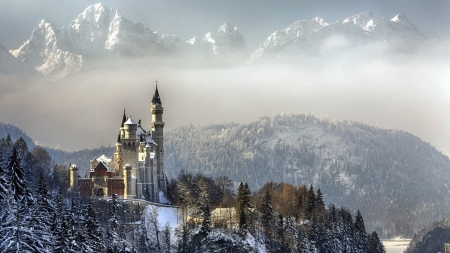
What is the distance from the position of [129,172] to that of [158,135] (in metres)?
17.7

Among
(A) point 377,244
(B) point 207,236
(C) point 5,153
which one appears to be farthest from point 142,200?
(A) point 377,244

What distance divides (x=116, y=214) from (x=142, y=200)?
10.0m

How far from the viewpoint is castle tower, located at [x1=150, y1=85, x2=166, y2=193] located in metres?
161

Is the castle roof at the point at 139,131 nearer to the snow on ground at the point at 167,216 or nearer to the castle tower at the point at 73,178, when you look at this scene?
the castle tower at the point at 73,178

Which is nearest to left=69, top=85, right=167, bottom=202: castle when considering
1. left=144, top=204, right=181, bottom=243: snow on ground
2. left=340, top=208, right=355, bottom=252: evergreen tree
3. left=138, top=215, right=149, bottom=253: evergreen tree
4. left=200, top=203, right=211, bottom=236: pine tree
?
left=144, top=204, right=181, bottom=243: snow on ground

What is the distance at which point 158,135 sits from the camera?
16600cm

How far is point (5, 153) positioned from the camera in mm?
146875

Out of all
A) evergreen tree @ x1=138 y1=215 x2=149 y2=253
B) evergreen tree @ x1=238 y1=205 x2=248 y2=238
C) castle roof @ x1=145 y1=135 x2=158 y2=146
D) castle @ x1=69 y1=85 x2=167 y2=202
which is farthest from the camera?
castle roof @ x1=145 y1=135 x2=158 y2=146

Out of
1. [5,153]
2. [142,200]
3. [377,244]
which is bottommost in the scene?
[377,244]

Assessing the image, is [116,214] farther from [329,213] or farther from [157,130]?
[329,213]

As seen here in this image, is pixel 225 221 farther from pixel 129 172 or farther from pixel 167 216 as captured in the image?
pixel 129 172

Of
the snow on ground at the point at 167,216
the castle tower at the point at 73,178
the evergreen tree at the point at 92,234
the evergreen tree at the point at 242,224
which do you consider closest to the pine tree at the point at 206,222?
the evergreen tree at the point at 242,224

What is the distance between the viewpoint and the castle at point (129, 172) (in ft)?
493

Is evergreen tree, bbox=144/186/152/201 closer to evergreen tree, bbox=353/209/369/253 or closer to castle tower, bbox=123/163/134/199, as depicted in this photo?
castle tower, bbox=123/163/134/199
